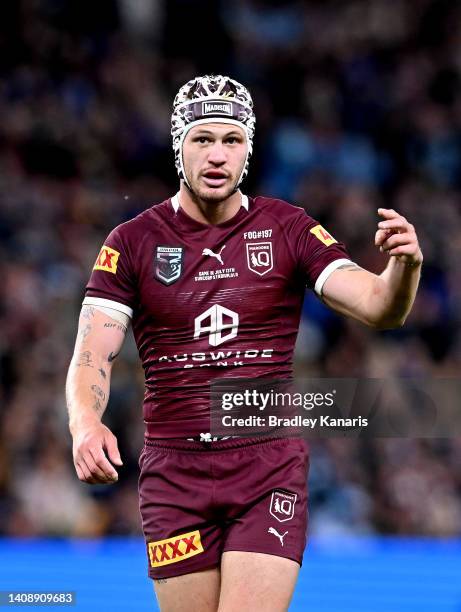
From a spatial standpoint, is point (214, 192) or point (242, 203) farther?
point (242, 203)

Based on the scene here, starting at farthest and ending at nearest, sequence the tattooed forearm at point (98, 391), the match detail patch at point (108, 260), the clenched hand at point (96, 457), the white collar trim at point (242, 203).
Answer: the white collar trim at point (242, 203), the match detail patch at point (108, 260), the tattooed forearm at point (98, 391), the clenched hand at point (96, 457)

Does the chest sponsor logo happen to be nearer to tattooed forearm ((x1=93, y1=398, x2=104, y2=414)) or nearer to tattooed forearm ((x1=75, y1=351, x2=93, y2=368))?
tattooed forearm ((x1=75, y1=351, x2=93, y2=368))

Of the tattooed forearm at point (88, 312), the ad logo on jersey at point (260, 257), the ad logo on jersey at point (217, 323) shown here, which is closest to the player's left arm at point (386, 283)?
the ad logo on jersey at point (260, 257)

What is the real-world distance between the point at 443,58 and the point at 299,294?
1065 cm

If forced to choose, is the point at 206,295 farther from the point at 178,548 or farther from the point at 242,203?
the point at 178,548

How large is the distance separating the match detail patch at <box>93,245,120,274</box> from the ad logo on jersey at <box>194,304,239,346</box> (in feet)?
1.28

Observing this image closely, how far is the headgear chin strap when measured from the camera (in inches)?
192

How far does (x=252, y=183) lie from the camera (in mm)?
13289

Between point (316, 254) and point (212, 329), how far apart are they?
481 millimetres

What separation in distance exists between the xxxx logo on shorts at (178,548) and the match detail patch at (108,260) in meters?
1.03

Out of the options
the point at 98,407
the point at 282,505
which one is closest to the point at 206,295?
the point at 98,407

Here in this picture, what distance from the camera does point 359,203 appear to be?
12961 millimetres

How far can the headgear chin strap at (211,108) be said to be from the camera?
487 cm

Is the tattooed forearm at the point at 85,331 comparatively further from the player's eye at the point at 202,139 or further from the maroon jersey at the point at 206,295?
the player's eye at the point at 202,139
